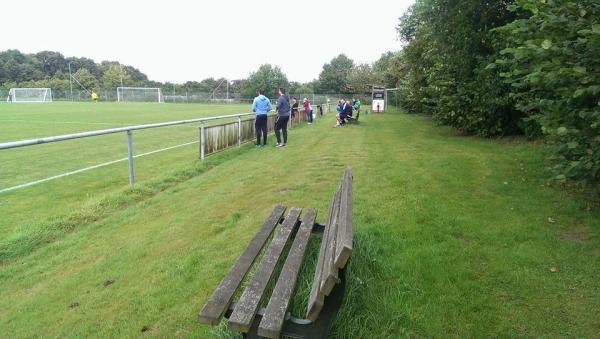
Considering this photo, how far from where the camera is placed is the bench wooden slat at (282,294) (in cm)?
216

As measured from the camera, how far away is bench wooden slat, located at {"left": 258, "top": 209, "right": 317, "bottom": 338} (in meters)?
2.16

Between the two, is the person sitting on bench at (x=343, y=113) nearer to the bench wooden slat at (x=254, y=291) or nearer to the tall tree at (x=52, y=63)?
the bench wooden slat at (x=254, y=291)

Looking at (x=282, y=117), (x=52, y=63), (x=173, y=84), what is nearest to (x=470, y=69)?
(x=282, y=117)

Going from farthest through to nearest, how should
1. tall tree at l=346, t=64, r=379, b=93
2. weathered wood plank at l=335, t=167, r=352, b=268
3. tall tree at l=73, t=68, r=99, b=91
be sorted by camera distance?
tall tree at l=73, t=68, r=99, b=91, tall tree at l=346, t=64, r=379, b=93, weathered wood plank at l=335, t=167, r=352, b=268

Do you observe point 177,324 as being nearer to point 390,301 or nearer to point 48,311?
point 48,311

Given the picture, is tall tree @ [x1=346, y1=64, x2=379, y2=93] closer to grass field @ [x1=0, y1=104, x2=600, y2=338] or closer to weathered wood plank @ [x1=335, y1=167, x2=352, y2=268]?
grass field @ [x1=0, y1=104, x2=600, y2=338]

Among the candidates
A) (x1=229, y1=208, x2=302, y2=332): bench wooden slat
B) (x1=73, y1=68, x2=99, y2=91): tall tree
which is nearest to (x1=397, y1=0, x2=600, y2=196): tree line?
(x1=229, y1=208, x2=302, y2=332): bench wooden slat

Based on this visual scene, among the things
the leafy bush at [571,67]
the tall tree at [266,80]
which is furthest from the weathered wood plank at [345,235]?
the tall tree at [266,80]

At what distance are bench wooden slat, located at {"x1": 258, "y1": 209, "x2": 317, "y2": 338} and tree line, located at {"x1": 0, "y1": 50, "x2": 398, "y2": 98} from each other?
204 feet

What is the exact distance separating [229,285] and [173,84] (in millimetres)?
90961

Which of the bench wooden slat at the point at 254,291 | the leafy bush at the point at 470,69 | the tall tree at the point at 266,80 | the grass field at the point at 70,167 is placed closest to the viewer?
the bench wooden slat at the point at 254,291

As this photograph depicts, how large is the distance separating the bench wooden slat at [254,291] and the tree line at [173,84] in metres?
62.2

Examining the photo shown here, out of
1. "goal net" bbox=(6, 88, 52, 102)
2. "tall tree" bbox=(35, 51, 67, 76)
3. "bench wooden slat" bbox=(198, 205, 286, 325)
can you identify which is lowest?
"bench wooden slat" bbox=(198, 205, 286, 325)

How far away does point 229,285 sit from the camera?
266 centimetres
